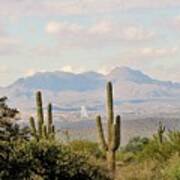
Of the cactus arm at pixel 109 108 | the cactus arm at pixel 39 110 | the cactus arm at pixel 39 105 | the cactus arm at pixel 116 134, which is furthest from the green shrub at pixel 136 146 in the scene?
the cactus arm at pixel 116 134

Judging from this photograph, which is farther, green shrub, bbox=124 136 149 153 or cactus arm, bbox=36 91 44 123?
green shrub, bbox=124 136 149 153

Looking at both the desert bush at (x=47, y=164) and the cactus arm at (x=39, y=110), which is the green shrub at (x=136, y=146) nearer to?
the cactus arm at (x=39, y=110)

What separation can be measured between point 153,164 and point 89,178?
55.2 feet

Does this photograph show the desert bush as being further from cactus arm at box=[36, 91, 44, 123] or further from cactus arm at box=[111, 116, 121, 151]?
cactus arm at box=[36, 91, 44, 123]

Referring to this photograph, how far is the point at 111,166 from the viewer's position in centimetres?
3644

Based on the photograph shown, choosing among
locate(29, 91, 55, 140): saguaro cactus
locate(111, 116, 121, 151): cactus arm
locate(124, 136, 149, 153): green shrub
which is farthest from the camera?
locate(124, 136, 149, 153): green shrub

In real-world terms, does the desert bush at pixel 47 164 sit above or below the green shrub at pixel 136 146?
above

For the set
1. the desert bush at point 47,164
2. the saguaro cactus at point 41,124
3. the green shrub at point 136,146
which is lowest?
the green shrub at point 136,146

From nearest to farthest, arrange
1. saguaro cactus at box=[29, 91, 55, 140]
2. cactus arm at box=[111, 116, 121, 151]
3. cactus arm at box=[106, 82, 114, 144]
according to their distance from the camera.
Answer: cactus arm at box=[111, 116, 121, 151], saguaro cactus at box=[29, 91, 55, 140], cactus arm at box=[106, 82, 114, 144]

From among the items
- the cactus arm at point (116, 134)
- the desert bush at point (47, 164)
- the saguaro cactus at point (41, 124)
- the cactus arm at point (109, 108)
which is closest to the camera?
the desert bush at point (47, 164)

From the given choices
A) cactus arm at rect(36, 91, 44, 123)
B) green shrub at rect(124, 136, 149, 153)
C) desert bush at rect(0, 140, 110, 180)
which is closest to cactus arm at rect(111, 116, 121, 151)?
cactus arm at rect(36, 91, 44, 123)

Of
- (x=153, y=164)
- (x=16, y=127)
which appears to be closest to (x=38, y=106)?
(x=153, y=164)

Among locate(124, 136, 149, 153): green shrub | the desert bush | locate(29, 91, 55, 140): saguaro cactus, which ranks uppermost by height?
locate(29, 91, 55, 140): saguaro cactus

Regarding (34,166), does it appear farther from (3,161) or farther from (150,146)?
(150,146)
